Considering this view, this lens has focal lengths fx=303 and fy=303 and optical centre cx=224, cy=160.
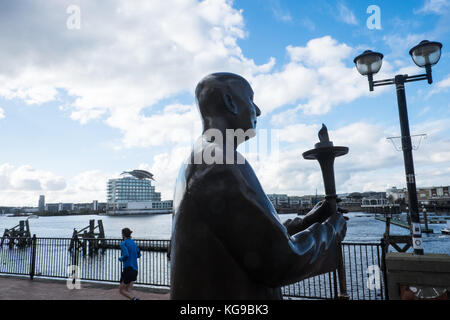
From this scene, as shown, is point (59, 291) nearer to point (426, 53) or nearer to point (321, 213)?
point (321, 213)

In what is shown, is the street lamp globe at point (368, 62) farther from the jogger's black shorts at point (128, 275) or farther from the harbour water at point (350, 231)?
the jogger's black shorts at point (128, 275)

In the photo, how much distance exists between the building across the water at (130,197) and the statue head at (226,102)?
144m

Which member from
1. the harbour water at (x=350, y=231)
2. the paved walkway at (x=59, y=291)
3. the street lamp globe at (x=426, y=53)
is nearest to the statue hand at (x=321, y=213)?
the harbour water at (x=350, y=231)

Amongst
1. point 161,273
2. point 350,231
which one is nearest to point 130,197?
point 350,231

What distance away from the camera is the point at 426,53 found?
646 centimetres

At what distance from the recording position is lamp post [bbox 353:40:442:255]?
250 inches

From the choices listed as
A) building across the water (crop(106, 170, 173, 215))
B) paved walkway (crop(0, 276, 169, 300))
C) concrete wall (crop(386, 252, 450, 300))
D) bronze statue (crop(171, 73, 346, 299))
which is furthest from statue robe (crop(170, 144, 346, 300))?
building across the water (crop(106, 170, 173, 215))

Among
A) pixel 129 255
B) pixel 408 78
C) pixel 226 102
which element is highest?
pixel 408 78

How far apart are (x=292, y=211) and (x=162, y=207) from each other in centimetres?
7749

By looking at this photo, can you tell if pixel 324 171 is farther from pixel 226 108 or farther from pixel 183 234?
pixel 183 234

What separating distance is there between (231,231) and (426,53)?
7.30 meters
